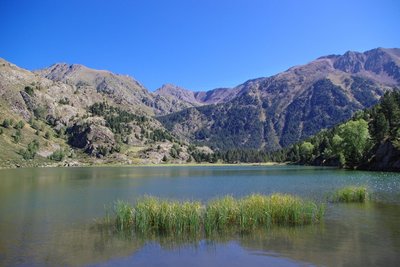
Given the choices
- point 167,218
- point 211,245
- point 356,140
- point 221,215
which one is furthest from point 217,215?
point 356,140

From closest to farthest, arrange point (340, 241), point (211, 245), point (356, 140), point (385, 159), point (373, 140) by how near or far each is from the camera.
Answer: point (211, 245)
point (340, 241)
point (385, 159)
point (356, 140)
point (373, 140)

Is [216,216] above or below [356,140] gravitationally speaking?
below

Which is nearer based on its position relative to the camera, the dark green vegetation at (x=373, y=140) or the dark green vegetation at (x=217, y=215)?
the dark green vegetation at (x=217, y=215)

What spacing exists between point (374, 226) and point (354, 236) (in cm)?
490

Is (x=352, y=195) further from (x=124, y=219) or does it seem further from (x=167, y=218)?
(x=124, y=219)

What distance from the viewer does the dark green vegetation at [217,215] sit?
32.8 metres

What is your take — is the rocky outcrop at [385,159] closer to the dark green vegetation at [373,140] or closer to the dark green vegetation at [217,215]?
the dark green vegetation at [373,140]

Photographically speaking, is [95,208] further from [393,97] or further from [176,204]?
[393,97]

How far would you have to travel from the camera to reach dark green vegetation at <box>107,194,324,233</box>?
32812mm

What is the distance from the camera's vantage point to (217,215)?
33.8 meters

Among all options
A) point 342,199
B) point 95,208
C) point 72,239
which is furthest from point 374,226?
point 95,208

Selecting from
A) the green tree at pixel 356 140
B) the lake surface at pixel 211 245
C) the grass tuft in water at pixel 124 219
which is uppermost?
the green tree at pixel 356 140

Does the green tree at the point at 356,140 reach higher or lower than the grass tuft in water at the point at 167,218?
higher

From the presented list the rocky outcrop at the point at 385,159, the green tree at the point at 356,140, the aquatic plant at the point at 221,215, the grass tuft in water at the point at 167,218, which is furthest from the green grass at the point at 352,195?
the green tree at the point at 356,140
